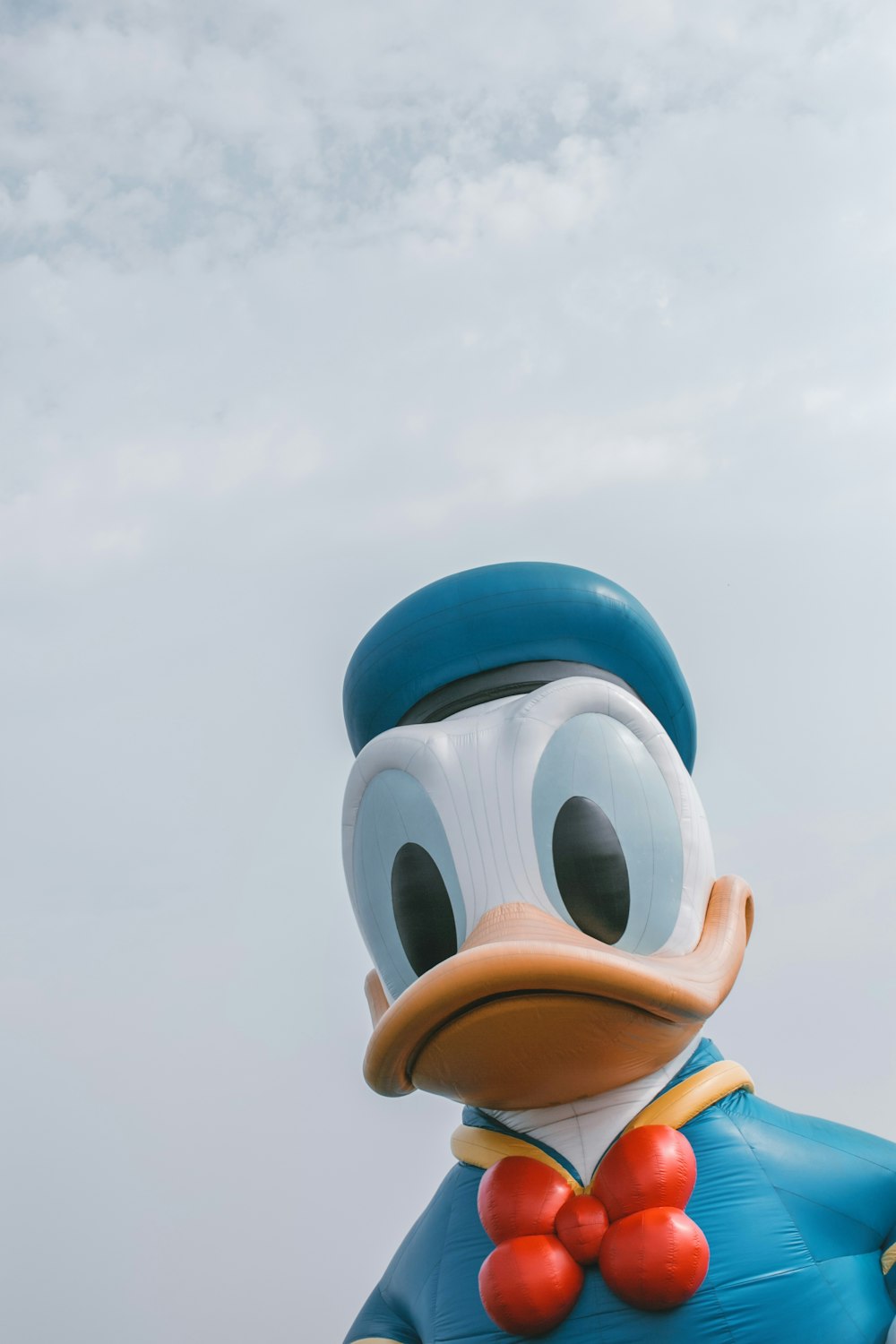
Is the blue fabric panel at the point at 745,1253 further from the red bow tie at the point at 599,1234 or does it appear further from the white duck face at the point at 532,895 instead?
the white duck face at the point at 532,895

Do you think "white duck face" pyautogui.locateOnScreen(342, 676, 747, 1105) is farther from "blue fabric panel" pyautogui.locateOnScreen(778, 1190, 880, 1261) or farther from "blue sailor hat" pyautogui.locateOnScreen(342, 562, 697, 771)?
"blue fabric panel" pyautogui.locateOnScreen(778, 1190, 880, 1261)

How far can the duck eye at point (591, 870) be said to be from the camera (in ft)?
15.5

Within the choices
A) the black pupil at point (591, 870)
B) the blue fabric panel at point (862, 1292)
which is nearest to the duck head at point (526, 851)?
the black pupil at point (591, 870)

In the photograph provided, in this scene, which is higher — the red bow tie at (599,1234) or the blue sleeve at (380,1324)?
the red bow tie at (599,1234)

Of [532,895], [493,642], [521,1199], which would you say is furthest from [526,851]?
[521,1199]

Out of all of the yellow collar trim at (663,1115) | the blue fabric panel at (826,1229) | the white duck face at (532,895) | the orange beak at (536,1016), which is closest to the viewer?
the orange beak at (536,1016)

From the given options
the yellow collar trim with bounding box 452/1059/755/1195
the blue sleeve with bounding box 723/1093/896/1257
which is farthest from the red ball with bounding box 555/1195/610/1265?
the blue sleeve with bounding box 723/1093/896/1257

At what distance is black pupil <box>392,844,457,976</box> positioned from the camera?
4938mm

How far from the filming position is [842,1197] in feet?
15.4

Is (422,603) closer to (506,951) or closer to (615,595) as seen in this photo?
(615,595)

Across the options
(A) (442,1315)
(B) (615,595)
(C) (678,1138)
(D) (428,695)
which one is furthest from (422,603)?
(A) (442,1315)

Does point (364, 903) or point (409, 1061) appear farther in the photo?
point (364, 903)

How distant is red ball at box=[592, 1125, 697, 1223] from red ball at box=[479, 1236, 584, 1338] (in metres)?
0.24

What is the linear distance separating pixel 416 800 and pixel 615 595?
4.44 feet
